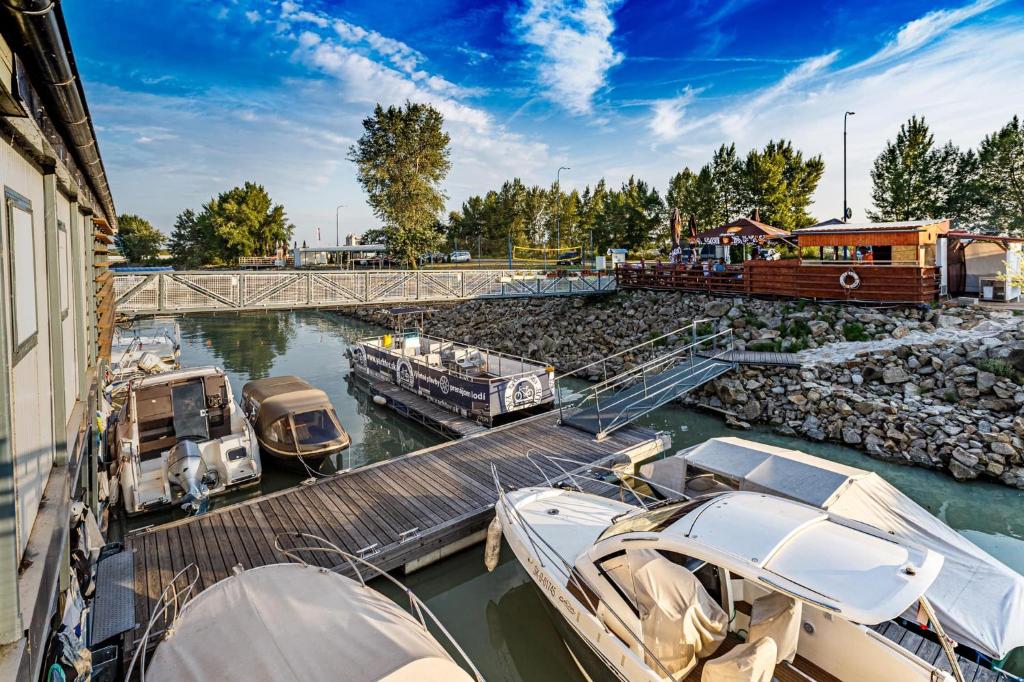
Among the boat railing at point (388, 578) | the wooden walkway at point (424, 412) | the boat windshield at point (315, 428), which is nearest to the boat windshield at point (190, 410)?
the boat windshield at point (315, 428)

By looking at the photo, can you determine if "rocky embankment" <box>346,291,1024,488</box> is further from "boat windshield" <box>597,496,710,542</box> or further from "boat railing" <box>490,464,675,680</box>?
"boat railing" <box>490,464,675,680</box>

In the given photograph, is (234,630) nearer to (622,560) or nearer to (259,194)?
(622,560)

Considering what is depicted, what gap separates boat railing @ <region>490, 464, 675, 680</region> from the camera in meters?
5.76

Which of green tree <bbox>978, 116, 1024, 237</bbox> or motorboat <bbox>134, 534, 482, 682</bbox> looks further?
green tree <bbox>978, 116, 1024, 237</bbox>

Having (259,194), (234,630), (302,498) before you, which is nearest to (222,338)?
(302,498)

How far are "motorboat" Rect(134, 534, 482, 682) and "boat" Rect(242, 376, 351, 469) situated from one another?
24.6 feet

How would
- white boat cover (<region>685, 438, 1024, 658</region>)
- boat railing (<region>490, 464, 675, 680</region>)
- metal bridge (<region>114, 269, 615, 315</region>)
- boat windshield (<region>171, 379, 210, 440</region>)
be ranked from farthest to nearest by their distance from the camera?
metal bridge (<region>114, 269, 615, 315</region>)
boat windshield (<region>171, 379, 210, 440</region>)
white boat cover (<region>685, 438, 1024, 658</region>)
boat railing (<region>490, 464, 675, 680</region>)

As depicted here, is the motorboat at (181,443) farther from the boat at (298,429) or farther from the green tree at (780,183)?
the green tree at (780,183)

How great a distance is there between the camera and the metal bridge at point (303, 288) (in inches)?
675

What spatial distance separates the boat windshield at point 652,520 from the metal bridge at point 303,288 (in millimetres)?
15722

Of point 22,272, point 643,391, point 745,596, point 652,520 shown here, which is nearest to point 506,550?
point 652,520

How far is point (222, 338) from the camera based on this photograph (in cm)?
3803

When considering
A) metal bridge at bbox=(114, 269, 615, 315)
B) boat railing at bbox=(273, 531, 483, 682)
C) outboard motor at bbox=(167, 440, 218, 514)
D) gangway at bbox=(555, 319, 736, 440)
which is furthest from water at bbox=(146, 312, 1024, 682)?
metal bridge at bbox=(114, 269, 615, 315)

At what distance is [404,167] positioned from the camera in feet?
161
